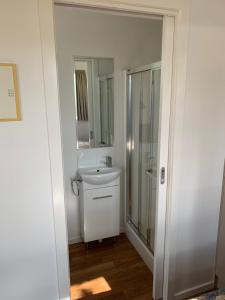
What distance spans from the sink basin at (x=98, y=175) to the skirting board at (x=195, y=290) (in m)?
1.17

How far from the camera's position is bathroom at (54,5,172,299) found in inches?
90.7

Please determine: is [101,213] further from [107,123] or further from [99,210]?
[107,123]

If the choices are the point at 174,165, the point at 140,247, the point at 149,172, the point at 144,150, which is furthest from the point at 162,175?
the point at 140,247

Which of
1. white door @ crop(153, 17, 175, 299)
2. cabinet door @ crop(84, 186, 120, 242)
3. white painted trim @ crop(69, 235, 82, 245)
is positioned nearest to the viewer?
white door @ crop(153, 17, 175, 299)

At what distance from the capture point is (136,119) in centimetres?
253

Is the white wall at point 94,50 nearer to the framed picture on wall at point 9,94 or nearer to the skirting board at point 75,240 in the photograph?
the skirting board at point 75,240

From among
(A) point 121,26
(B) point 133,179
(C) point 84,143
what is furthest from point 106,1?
(B) point 133,179

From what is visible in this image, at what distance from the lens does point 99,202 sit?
2.45 m

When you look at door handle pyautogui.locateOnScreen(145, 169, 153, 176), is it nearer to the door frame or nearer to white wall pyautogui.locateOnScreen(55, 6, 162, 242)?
white wall pyautogui.locateOnScreen(55, 6, 162, 242)

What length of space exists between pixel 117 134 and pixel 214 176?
3.90 ft

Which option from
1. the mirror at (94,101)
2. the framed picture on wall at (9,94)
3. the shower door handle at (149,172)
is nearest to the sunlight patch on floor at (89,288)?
the shower door handle at (149,172)

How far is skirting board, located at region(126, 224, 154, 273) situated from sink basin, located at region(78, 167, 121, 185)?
73cm

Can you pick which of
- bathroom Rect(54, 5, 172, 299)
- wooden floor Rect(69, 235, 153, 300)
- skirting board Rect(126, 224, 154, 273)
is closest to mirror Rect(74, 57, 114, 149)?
bathroom Rect(54, 5, 172, 299)

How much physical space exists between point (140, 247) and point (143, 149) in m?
1.04
